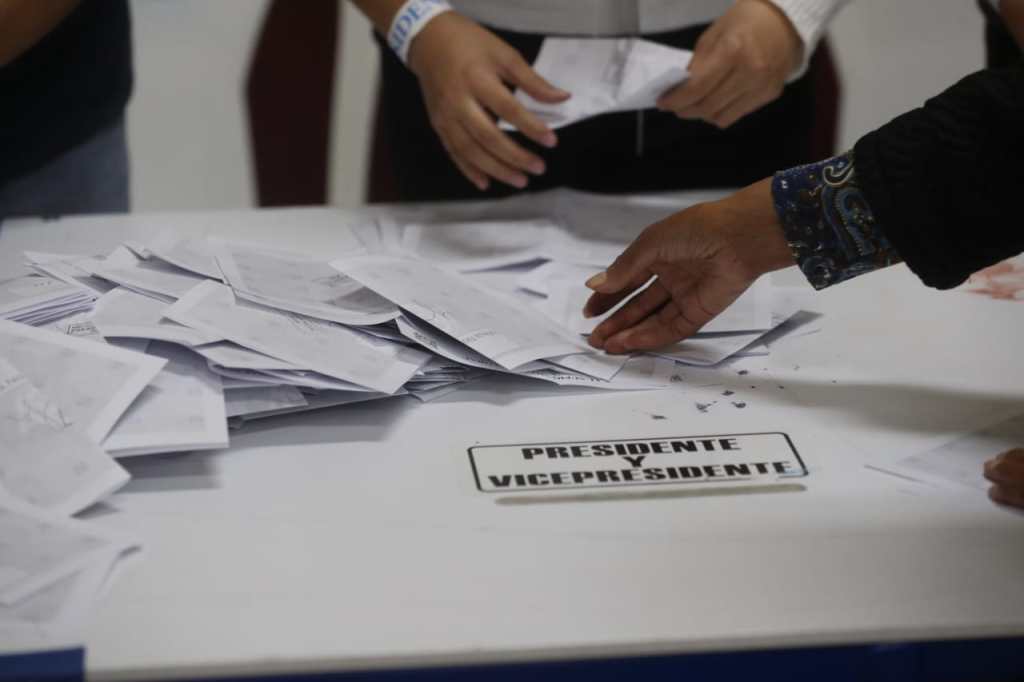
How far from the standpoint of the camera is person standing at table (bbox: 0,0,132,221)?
4.58 feet

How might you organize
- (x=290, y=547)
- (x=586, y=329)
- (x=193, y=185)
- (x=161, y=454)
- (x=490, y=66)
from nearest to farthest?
(x=290, y=547)
(x=161, y=454)
(x=586, y=329)
(x=490, y=66)
(x=193, y=185)

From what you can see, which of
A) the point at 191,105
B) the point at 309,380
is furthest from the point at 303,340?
the point at 191,105

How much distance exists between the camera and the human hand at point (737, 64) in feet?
4.25

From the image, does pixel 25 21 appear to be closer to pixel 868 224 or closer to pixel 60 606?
pixel 60 606

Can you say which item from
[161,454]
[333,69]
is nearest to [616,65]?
[161,454]

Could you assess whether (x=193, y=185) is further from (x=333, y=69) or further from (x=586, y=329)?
(x=586, y=329)

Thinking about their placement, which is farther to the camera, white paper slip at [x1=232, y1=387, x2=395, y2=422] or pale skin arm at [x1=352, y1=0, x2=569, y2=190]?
pale skin arm at [x1=352, y1=0, x2=569, y2=190]

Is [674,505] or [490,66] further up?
[490,66]

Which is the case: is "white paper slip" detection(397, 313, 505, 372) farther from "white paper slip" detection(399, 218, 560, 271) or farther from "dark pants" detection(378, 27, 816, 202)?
"dark pants" detection(378, 27, 816, 202)

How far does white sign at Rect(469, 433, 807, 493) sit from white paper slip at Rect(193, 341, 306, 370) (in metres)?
0.19

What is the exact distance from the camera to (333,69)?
2.66 meters

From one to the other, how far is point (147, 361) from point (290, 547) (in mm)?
253

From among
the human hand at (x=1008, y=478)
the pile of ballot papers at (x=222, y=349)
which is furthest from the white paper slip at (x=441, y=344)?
the human hand at (x=1008, y=478)

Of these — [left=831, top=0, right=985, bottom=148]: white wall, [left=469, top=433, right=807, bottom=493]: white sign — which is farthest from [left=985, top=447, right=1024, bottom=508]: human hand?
[left=831, top=0, right=985, bottom=148]: white wall
